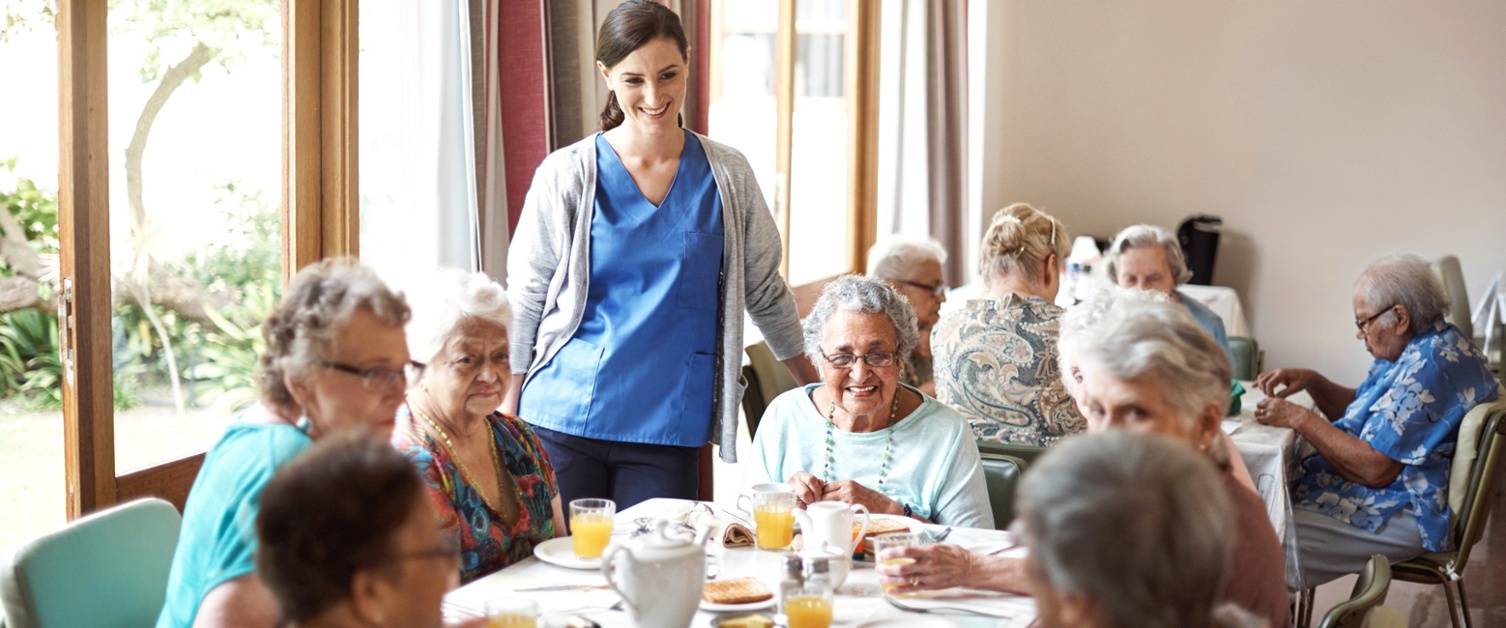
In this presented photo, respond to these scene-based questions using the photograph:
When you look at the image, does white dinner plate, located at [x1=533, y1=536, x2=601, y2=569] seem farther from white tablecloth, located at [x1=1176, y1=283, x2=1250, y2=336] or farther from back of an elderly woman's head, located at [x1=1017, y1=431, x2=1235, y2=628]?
white tablecloth, located at [x1=1176, y1=283, x2=1250, y2=336]

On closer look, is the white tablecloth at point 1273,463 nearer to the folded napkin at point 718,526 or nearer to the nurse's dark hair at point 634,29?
the folded napkin at point 718,526

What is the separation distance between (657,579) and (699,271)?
123 centimetres

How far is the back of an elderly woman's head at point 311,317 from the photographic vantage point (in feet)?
4.81

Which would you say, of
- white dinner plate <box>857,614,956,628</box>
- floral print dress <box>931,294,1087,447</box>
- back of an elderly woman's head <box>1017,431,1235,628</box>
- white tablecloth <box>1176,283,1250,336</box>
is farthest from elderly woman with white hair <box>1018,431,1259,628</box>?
white tablecloth <box>1176,283,1250,336</box>

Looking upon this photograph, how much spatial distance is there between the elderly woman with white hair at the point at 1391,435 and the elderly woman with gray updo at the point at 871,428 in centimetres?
123

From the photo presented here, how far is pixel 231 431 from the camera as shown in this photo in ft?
4.78

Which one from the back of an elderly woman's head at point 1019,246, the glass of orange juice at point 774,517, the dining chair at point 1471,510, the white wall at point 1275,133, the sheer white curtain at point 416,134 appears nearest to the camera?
the glass of orange juice at point 774,517

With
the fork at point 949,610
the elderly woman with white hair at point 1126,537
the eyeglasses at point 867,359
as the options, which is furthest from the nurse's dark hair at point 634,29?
the elderly woman with white hair at point 1126,537

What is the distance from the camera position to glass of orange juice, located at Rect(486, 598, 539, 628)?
1.43 metres

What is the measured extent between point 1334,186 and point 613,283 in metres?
5.55

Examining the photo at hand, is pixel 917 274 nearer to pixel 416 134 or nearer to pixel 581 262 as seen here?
pixel 581 262

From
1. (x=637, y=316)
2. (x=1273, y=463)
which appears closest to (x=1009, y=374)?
(x=1273, y=463)

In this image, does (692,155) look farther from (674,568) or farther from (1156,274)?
(1156,274)

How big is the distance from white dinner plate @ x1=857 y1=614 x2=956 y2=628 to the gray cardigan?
3.65 feet
